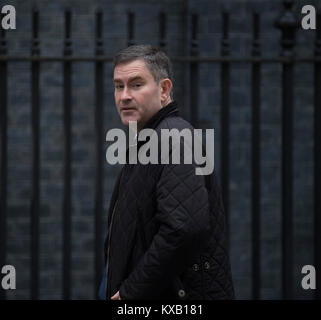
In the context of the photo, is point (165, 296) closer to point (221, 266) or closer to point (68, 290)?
point (221, 266)

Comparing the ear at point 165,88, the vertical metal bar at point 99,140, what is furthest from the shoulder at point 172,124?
the vertical metal bar at point 99,140

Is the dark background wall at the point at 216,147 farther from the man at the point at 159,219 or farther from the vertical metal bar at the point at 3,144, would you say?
the man at the point at 159,219

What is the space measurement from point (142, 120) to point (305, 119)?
3596mm

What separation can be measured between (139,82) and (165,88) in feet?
0.40

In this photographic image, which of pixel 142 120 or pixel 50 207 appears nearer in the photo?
pixel 142 120

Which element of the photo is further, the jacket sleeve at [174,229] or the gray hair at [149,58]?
the gray hair at [149,58]

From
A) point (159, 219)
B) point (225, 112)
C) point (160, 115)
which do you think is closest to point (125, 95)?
point (160, 115)

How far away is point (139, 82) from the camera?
2.87 meters

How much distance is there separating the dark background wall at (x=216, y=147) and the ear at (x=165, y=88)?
333 cm

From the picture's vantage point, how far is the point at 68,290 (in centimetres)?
468

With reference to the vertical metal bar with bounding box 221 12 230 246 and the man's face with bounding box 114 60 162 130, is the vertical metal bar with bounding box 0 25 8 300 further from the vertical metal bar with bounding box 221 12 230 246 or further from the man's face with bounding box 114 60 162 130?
the man's face with bounding box 114 60 162 130

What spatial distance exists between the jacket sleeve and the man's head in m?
0.29

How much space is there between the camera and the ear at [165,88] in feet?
9.59
